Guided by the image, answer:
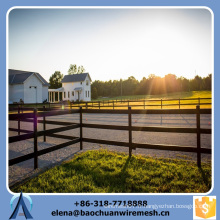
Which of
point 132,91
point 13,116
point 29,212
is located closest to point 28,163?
point 13,116

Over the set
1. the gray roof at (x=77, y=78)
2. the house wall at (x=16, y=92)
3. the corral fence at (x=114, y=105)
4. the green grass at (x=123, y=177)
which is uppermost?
the gray roof at (x=77, y=78)

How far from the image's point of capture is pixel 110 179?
3107 mm

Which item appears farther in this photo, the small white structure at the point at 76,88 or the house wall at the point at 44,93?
the small white structure at the point at 76,88

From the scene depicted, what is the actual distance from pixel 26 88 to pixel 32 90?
121 centimetres

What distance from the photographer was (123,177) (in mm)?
3150

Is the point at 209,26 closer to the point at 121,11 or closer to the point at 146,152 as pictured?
the point at 121,11

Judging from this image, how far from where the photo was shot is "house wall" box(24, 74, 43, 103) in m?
27.2

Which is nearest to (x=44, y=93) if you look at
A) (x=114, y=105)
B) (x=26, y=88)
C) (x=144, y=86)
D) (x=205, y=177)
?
(x=26, y=88)

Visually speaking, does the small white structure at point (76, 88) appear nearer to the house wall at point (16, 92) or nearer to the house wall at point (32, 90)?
the house wall at point (32, 90)

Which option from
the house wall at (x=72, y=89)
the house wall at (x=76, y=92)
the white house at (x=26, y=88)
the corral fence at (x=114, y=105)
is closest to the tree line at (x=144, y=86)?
the house wall at (x=76, y=92)

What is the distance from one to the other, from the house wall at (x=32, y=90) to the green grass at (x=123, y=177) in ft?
85.3

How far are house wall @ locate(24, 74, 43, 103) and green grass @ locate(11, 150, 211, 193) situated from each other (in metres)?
26.0

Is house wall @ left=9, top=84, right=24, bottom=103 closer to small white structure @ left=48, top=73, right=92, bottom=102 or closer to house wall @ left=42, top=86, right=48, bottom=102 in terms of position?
house wall @ left=42, top=86, right=48, bottom=102

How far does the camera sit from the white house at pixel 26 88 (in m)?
26.8
